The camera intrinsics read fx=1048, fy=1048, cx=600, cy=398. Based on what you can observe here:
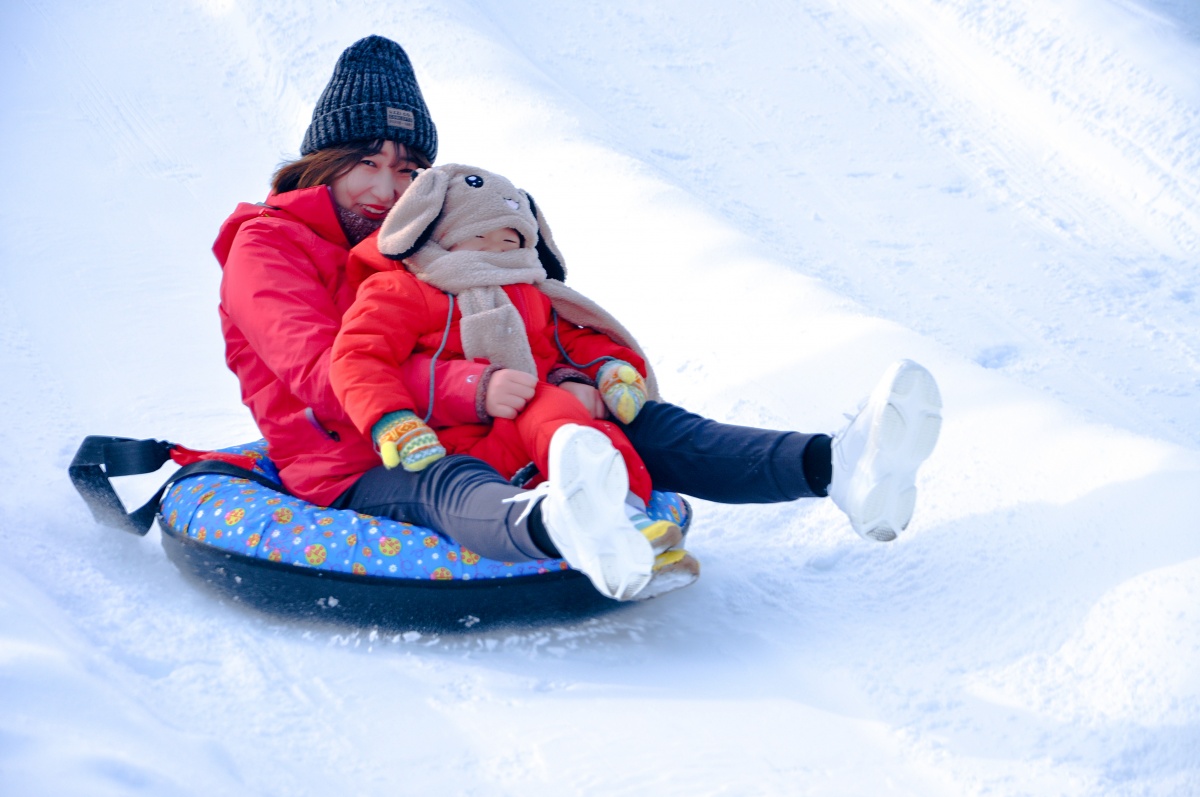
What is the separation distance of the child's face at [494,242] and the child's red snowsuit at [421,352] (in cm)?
9

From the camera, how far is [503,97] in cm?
510

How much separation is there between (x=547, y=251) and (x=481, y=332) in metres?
0.41

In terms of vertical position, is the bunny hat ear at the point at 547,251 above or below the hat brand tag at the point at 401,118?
below

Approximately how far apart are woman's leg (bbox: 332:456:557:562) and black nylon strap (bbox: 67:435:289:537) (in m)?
0.30

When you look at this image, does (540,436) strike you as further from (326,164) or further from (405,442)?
(326,164)

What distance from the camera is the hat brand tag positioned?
8.69 feet

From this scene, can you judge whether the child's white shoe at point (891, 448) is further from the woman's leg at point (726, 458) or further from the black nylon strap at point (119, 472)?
the black nylon strap at point (119, 472)

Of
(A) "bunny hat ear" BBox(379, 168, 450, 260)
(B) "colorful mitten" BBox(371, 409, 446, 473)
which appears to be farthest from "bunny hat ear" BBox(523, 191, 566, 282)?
(B) "colorful mitten" BBox(371, 409, 446, 473)

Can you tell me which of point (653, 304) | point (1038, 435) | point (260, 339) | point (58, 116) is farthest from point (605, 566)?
point (58, 116)

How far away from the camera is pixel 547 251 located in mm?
2494

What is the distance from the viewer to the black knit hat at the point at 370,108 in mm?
2637

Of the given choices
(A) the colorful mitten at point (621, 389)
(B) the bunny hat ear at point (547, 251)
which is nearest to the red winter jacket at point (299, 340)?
(A) the colorful mitten at point (621, 389)

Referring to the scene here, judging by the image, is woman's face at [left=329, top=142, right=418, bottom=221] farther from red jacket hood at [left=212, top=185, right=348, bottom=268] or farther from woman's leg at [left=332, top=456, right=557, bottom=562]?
woman's leg at [left=332, top=456, right=557, bottom=562]

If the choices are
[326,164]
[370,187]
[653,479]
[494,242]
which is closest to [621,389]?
[653,479]
